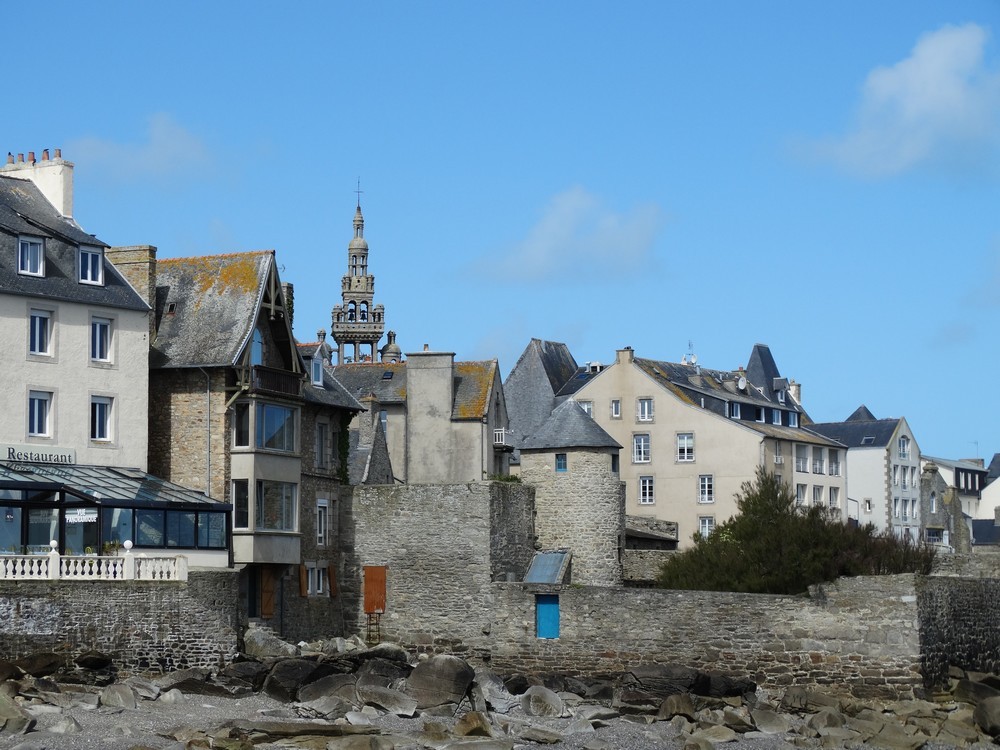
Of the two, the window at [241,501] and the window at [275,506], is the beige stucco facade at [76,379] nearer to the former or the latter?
the window at [241,501]

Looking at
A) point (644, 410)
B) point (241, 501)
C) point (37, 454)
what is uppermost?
point (644, 410)

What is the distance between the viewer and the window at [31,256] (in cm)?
4528

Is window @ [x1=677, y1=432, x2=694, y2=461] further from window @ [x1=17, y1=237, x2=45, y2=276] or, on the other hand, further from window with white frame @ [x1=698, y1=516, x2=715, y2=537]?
window @ [x1=17, y1=237, x2=45, y2=276]

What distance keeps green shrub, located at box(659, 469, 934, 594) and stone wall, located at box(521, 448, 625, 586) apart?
4.22m

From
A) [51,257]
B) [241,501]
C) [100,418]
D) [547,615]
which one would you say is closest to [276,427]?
[241,501]

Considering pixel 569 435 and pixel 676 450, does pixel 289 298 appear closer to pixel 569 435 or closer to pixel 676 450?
pixel 569 435

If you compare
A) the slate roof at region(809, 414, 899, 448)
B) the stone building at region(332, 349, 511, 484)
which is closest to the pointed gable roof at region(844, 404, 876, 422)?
the slate roof at region(809, 414, 899, 448)

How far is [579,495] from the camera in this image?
52125 millimetres

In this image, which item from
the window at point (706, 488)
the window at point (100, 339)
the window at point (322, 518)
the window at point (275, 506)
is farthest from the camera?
the window at point (706, 488)

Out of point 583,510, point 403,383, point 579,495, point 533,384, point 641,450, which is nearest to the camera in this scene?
point 583,510

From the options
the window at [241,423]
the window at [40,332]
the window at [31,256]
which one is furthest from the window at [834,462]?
the window at [31,256]

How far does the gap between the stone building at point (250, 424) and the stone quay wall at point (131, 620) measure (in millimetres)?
5849

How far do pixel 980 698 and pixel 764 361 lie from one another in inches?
2226

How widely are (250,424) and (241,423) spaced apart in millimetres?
369
